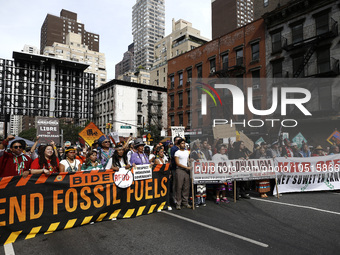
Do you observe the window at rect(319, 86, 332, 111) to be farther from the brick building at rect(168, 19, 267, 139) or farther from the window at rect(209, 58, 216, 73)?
the window at rect(209, 58, 216, 73)

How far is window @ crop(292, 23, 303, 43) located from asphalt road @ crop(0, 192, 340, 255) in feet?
65.8

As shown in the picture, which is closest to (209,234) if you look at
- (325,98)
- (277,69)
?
(325,98)

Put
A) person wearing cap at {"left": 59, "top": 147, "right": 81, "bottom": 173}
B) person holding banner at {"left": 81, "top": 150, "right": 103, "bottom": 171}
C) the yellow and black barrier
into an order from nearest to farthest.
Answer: the yellow and black barrier → person wearing cap at {"left": 59, "top": 147, "right": 81, "bottom": 173} → person holding banner at {"left": 81, "top": 150, "right": 103, "bottom": 171}

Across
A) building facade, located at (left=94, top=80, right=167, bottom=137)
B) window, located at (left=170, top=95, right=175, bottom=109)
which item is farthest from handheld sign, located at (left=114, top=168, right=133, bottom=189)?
building facade, located at (left=94, top=80, right=167, bottom=137)

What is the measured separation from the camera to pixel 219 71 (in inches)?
1110

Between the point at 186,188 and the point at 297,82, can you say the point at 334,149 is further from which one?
the point at 297,82

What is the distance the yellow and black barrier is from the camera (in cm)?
457

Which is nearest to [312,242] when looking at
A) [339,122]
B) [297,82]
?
[339,122]

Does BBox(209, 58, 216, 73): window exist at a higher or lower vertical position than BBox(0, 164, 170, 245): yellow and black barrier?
higher

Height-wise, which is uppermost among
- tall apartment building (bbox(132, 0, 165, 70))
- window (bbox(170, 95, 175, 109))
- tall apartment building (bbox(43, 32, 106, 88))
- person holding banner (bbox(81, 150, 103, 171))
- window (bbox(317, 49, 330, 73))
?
tall apartment building (bbox(132, 0, 165, 70))

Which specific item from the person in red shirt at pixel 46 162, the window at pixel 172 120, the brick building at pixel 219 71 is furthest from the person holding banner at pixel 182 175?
the window at pixel 172 120

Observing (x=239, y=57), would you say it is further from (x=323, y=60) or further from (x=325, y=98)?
(x=325, y=98)

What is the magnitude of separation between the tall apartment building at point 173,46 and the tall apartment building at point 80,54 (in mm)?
42054

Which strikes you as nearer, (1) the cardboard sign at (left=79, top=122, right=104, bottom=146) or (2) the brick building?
(1) the cardboard sign at (left=79, top=122, right=104, bottom=146)
